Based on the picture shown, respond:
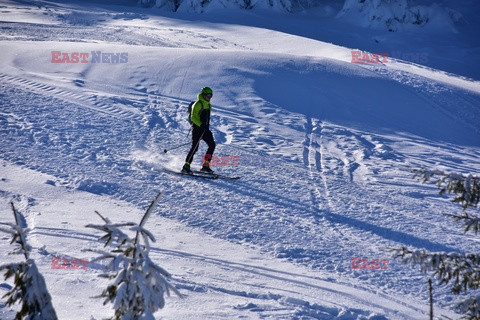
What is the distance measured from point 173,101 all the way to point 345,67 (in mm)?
6594

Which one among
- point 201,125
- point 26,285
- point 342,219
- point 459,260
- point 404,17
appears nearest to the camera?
point 26,285

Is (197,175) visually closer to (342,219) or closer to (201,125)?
(201,125)

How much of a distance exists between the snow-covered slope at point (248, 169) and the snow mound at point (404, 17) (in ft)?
59.8

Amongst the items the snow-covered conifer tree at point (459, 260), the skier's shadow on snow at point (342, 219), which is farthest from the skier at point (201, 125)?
the snow-covered conifer tree at point (459, 260)

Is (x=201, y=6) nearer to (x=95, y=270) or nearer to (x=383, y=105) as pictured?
(x=383, y=105)

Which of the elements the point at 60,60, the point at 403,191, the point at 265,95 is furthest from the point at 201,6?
the point at 403,191

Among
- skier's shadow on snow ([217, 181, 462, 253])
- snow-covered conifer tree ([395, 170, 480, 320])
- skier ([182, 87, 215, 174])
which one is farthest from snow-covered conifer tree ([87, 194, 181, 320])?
skier ([182, 87, 215, 174])

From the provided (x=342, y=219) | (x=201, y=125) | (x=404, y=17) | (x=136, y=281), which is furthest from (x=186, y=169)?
(x=404, y=17)

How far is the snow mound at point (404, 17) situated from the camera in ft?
120

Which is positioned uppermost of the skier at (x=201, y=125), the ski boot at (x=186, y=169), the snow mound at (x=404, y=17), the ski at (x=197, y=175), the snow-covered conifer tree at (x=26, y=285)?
the snow mound at (x=404, y=17)

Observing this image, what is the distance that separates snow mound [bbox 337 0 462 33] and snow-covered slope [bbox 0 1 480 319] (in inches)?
718

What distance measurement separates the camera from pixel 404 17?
3678 cm

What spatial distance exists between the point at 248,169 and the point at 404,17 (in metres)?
31.4

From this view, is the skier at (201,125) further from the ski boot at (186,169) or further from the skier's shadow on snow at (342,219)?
the skier's shadow on snow at (342,219)
